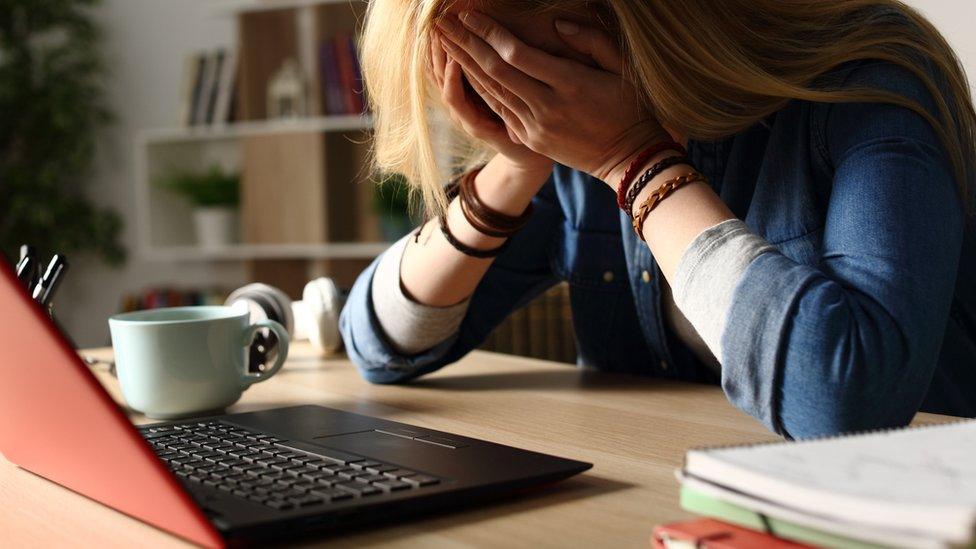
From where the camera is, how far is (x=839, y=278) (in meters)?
0.72

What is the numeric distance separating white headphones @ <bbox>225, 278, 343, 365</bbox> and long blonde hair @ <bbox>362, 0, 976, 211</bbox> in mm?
373

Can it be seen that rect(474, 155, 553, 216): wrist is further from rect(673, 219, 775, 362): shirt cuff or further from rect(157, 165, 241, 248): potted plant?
rect(157, 165, 241, 248): potted plant

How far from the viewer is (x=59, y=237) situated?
12.0 feet

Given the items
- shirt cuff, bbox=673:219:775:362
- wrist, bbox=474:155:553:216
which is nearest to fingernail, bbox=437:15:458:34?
wrist, bbox=474:155:553:216

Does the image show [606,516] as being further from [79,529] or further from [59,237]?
[59,237]

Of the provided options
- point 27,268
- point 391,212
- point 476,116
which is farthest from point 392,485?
point 391,212

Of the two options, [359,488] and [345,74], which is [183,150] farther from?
[359,488]

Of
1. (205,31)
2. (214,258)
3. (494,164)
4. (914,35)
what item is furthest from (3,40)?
(914,35)

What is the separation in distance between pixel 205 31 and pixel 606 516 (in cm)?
337

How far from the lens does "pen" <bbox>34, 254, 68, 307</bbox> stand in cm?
92

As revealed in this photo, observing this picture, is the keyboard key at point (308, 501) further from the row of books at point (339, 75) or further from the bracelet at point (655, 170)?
the row of books at point (339, 75)

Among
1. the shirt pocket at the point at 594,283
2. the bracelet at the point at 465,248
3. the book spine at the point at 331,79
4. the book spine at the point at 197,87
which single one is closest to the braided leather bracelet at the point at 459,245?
the bracelet at the point at 465,248

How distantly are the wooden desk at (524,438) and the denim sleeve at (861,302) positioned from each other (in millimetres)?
77

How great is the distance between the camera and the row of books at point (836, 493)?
341 mm
